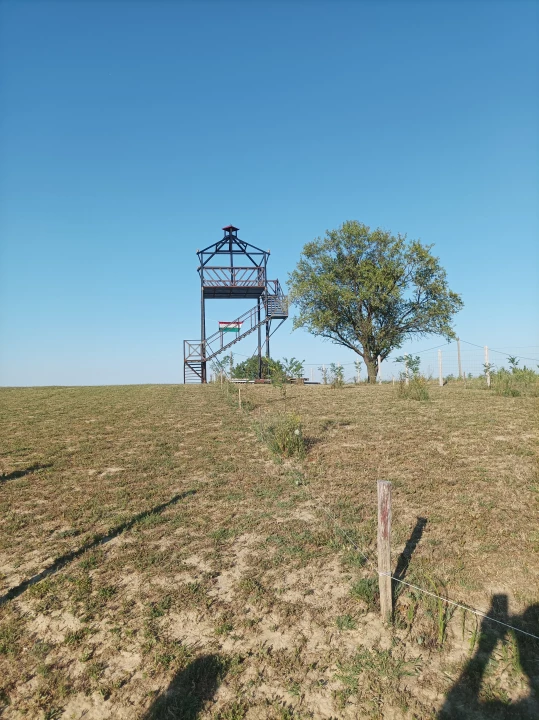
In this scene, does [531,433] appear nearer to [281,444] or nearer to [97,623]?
[281,444]

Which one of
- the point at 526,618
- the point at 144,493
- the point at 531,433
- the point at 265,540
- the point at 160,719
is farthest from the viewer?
the point at 531,433

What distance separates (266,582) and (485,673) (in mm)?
2043

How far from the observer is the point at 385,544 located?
4031mm

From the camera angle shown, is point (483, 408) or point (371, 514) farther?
point (483, 408)

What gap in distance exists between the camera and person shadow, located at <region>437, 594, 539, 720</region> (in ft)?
10.1

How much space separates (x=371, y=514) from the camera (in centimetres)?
612

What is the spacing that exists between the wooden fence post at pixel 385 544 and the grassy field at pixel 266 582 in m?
0.15

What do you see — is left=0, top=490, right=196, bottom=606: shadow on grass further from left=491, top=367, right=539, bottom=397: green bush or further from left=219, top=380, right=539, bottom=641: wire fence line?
left=491, top=367, right=539, bottom=397: green bush

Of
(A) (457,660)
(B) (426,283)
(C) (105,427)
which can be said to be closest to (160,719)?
(A) (457,660)

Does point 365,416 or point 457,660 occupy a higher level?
point 365,416

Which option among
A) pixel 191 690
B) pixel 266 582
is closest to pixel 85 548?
pixel 266 582

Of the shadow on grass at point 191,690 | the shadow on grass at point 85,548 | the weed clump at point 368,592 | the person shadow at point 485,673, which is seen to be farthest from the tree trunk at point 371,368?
the shadow on grass at point 191,690

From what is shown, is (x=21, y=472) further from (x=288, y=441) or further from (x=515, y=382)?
(x=515, y=382)

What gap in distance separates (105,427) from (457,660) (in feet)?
36.2
